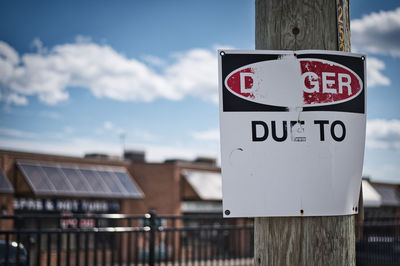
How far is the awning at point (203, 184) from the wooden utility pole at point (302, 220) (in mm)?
32876

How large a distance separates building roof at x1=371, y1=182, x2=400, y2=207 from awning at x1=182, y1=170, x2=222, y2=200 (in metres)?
18.5

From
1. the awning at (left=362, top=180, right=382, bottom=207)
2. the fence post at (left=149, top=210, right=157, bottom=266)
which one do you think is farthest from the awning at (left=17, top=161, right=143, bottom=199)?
the fence post at (left=149, top=210, right=157, bottom=266)

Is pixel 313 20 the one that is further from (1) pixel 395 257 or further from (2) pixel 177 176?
(2) pixel 177 176

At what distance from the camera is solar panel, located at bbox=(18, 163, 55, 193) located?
28.3 meters

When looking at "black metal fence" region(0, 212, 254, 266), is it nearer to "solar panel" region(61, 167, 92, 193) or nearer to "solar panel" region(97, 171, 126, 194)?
"solar panel" region(61, 167, 92, 193)

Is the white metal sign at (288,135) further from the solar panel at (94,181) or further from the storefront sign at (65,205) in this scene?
the solar panel at (94,181)

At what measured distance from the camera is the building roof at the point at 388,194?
49.3 metres

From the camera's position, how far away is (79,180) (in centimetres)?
3091

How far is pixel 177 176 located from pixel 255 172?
3327 centimetres

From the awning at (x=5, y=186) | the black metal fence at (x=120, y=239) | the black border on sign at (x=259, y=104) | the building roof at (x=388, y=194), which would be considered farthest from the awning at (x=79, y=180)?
the black border on sign at (x=259, y=104)

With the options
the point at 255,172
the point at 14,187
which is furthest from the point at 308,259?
the point at 14,187

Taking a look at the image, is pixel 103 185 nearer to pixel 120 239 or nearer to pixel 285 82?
pixel 120 239

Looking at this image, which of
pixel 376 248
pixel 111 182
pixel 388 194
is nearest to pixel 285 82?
pixel 376 248

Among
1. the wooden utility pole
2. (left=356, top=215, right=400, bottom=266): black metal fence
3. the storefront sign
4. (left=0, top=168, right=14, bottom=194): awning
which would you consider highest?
(left=0, top=168, right=14, bottom=194): awning
